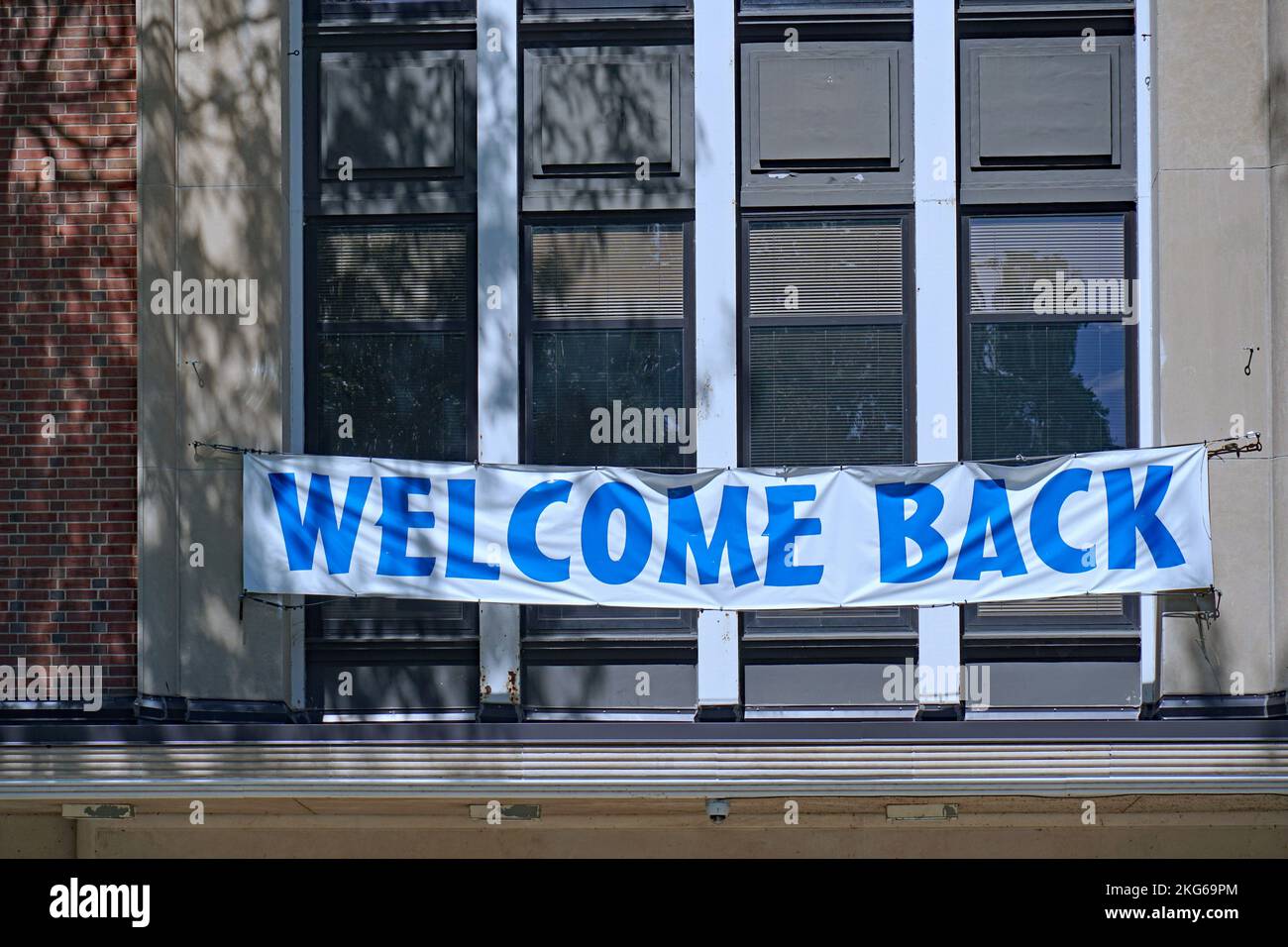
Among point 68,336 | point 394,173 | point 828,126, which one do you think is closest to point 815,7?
point 828,126

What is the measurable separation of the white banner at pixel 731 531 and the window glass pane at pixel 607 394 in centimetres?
55

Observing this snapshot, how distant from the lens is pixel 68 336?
32.6 feet

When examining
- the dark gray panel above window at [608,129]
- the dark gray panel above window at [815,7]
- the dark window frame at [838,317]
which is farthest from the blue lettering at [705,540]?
the dark gray panel above window at [815,7]

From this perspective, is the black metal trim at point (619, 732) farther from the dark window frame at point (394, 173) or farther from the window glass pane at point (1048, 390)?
the dark window frame at point (394, 173)

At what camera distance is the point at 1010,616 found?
9828 millimetres

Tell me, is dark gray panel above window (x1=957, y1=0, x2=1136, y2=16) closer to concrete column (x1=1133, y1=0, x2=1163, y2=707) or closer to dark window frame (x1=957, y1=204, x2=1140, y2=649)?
concrete column (x1=1133, y1=0, x2=1163, y2=707)

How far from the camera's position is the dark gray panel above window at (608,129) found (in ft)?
32.8

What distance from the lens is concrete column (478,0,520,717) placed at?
32.6 ft

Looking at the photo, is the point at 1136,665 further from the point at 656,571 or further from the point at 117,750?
the point at 117,750

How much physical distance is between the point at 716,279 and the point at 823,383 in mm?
1130

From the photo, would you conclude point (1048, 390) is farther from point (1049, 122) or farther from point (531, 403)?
point (531, 403)

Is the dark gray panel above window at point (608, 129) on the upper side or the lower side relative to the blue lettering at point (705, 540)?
upper

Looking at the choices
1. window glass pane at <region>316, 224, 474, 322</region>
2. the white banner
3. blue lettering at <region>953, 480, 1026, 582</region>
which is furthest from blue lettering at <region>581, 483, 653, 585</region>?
blue lettering at <region>953, 480, 1026, 582</region>

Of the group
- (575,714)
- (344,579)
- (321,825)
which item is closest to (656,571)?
(575,714)
